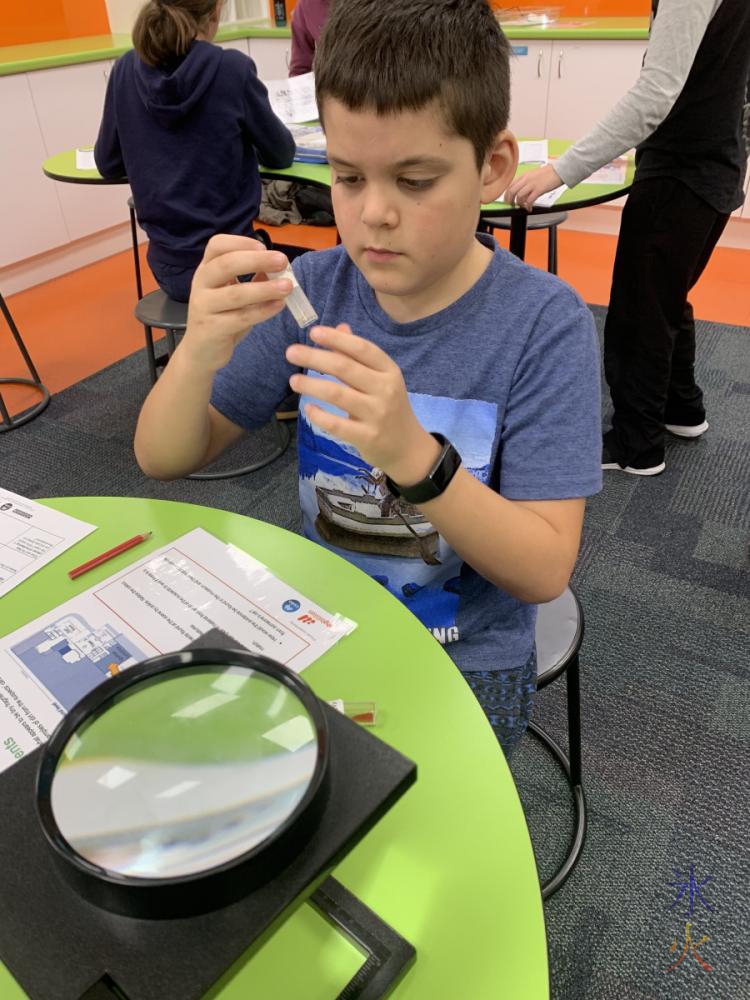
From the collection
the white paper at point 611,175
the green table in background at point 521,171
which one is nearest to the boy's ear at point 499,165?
the green table in background at point 521,171

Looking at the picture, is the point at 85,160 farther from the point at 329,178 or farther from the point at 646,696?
the point at 646,696

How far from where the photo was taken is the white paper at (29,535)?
78 cm

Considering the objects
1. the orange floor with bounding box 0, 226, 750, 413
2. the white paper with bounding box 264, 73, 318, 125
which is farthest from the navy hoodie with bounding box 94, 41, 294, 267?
the orange floor with bounding box 0, 226, 750, 413

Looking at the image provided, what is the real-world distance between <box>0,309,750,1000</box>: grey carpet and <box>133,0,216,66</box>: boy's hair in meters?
1.13

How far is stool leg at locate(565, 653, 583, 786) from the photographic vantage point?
1152 millimetres

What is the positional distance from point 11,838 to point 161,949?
96mm

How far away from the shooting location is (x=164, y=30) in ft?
5.91

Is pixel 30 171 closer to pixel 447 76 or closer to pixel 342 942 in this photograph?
pixel 447 76

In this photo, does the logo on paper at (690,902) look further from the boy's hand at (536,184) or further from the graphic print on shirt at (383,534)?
the boy's hand at (536,184)

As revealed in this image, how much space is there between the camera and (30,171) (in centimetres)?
350

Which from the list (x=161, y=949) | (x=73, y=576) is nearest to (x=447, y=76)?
(x=73, y=576)

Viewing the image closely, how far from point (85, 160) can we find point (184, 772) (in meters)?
2.66

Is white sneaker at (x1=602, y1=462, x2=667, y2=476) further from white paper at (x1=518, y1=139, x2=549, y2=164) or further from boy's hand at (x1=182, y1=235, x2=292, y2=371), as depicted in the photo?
boy's hand at (x1=182, y1=235, x2=292, y2=371)

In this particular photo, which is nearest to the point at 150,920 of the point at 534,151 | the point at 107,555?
the point at 107,555
